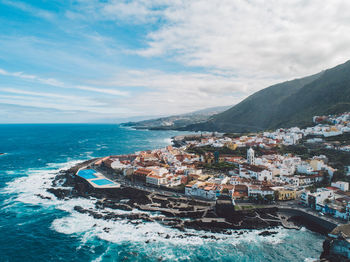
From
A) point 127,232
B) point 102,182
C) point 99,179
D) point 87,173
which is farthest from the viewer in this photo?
point 87,173

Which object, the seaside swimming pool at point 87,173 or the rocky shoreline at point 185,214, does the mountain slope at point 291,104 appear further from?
the seaside swimming pool at point 87,173

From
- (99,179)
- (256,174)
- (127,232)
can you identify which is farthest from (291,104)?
(127,232)

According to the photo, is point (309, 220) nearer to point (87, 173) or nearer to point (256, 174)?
point (256, 174)

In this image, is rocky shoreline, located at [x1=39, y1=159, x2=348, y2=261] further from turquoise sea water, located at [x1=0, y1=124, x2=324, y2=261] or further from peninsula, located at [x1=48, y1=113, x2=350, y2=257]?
turquoise sea water, located at [x1=0, y1=124, x2=324, y2=261]

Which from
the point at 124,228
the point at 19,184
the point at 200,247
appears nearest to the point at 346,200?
the point at 200,247

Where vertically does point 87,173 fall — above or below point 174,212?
above

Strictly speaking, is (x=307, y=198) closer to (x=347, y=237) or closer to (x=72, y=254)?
(x=347, y=237)

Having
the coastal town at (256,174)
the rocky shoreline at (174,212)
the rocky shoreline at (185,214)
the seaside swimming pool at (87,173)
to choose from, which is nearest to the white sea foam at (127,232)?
the rocky shoreline at (185,214)
